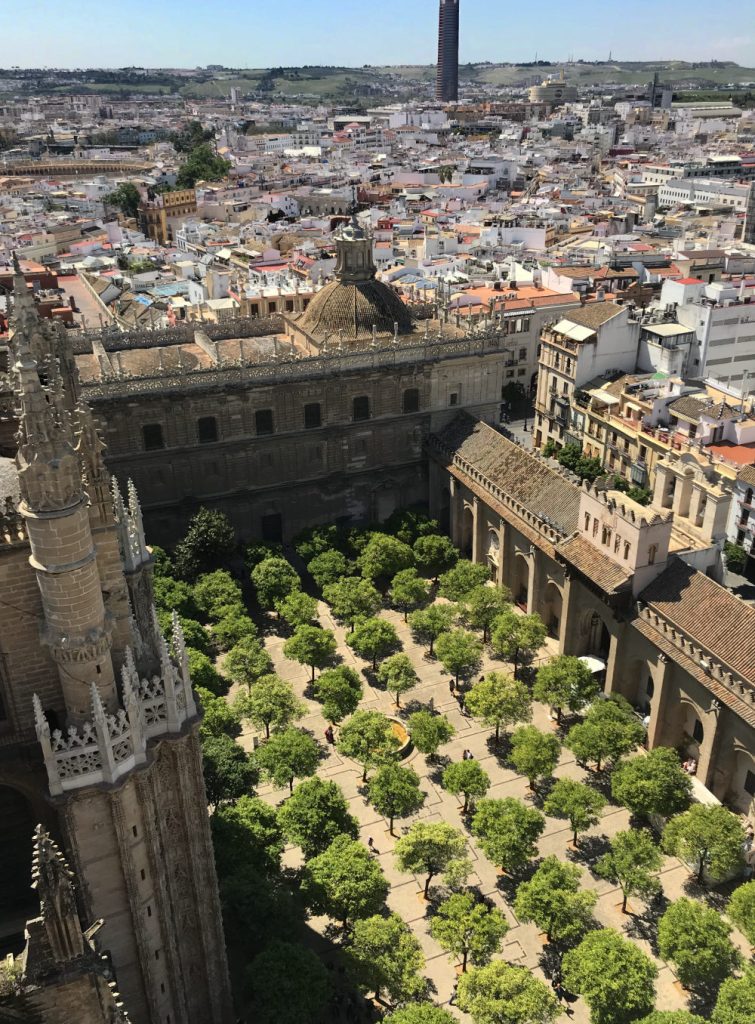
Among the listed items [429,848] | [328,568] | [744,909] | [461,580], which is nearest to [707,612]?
[744,909]

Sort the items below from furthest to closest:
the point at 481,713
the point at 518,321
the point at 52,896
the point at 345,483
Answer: the point at 518,321 → the point at 345,483 → the point at 481,713 → the point at 52,896

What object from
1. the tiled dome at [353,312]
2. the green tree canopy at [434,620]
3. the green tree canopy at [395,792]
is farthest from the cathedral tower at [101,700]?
the tiled dome at [353,312]

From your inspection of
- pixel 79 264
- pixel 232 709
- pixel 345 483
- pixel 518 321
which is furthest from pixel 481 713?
pixel 79 264

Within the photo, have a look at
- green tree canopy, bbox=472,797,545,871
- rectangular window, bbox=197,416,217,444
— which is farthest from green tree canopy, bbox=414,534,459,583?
green tree canopy, bbox=472,797,545,871

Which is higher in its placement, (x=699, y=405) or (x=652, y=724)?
(x=699, y=405)

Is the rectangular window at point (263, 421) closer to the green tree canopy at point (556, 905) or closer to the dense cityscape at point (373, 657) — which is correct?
the dense cityscape at point (373, 657)

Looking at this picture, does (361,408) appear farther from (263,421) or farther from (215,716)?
(215,716)

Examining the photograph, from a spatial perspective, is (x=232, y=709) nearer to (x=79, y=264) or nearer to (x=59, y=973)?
(x=59, y=973)
